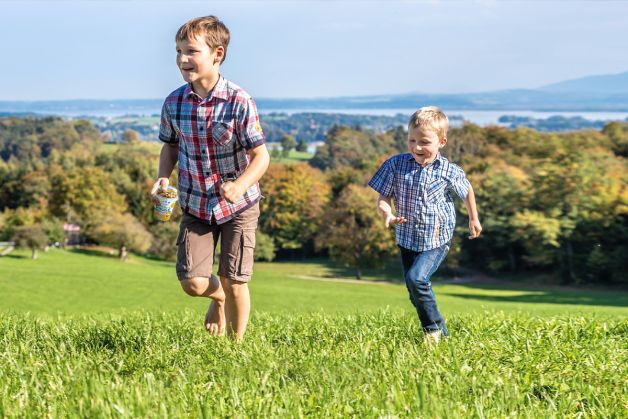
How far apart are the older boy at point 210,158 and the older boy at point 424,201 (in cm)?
102

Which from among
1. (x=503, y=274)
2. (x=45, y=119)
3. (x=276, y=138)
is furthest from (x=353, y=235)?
(x=276, y=138)

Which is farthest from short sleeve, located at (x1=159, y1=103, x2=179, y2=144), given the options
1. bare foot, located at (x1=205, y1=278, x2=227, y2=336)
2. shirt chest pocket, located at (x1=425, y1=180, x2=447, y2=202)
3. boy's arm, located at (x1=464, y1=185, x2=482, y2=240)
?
boy's arm, located at (x1=464, y1=185, x2=482, y2=240)

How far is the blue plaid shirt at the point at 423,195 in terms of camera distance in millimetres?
5543

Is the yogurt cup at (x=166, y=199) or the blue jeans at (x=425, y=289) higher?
the yogurt cup at (x=166, y=199)

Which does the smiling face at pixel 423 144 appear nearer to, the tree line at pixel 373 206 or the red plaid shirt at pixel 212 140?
the red plaid shirt at pixel 212 140

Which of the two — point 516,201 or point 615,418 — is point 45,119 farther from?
point 615,418

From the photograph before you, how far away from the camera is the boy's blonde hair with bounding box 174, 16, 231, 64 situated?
16.5 feet

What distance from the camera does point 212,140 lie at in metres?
5.14

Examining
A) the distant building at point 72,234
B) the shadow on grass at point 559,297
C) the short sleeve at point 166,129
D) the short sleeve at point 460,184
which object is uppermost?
the short sleeve at point 166,129

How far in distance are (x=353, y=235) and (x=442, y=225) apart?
51.0 metres

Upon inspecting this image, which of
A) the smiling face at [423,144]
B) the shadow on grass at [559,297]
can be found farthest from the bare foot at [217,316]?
the shadow on grass at [559,297]

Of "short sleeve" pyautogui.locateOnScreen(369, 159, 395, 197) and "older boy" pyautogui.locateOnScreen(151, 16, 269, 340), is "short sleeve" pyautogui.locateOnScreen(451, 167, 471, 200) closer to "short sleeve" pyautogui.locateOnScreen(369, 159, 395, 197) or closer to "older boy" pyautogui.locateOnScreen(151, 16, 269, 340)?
"short sleeve" pyautogui.locateOnScreen(369, 159, 395, 197)

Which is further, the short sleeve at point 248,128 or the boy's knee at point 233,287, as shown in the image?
the boy's knee at point 233,287

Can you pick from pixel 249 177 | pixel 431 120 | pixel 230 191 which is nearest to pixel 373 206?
pixel 431 120
